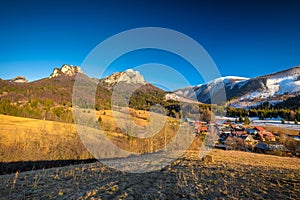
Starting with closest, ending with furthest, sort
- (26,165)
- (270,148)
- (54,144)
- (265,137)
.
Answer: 1. (26,165)
2. (54,144)
3. (270,148)
4. (265,137)

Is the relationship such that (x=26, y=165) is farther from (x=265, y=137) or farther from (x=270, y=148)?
(x=265, y=137)

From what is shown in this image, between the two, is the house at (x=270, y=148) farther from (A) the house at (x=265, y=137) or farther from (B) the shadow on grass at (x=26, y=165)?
(B) the shadow on grass at (x=26, y=165)

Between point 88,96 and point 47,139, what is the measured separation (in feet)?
219

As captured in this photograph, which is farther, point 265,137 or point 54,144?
point 265,137

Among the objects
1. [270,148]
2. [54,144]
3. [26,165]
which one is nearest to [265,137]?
[270,148]

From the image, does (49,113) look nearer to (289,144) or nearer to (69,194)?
(69,194)

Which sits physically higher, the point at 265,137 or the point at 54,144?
the point at 265,137

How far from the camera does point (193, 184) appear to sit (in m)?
12.0

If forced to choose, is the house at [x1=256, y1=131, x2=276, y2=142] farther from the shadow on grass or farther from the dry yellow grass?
the shadow on grass

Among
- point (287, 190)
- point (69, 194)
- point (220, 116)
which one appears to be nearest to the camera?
point (69, 194)

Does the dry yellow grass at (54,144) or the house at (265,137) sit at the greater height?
the house at (265,137)

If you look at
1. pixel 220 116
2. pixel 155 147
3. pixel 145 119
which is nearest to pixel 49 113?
pixel 145 119

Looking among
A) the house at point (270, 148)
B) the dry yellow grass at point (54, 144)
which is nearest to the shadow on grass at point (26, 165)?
the dry yellow grass at point (54, 144)

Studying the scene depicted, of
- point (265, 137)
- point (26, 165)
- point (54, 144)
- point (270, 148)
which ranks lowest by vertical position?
point (26, 165)
